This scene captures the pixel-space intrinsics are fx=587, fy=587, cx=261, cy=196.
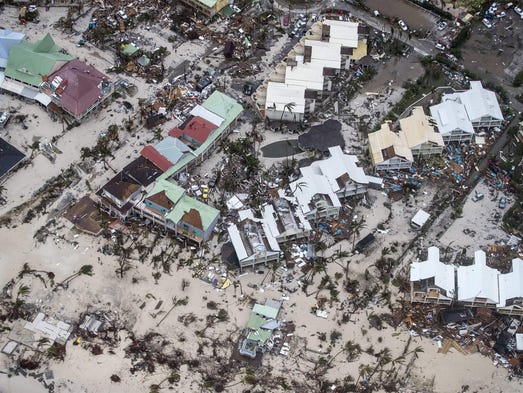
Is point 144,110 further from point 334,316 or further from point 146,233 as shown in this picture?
point 334,316

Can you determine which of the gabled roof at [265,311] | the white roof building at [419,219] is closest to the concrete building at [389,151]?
the white roof building at [419,219]

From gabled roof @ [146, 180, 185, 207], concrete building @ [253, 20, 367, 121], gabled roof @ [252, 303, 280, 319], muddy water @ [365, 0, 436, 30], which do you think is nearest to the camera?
gabled roof @ [252, 303, 280, 319]

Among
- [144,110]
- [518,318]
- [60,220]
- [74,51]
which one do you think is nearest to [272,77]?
[144,110]

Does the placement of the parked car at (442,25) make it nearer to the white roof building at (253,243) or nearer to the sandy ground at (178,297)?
the sandy ground at (178,297)

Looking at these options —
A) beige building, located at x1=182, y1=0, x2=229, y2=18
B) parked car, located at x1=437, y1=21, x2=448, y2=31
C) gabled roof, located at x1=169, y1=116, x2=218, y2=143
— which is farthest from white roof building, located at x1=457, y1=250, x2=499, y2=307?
beige building, located at x1=182, y1=0, x2=229, y2=18

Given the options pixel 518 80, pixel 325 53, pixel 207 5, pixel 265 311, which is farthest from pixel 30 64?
pixel 518 80

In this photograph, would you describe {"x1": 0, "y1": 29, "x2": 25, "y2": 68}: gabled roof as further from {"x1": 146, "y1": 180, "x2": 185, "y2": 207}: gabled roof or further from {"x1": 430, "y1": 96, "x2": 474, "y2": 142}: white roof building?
{"x1": 430, "y1": 96, "x2": 474, "y2": 142}: white roof building

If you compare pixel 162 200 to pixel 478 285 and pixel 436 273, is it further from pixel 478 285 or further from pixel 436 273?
pixel 478 285
